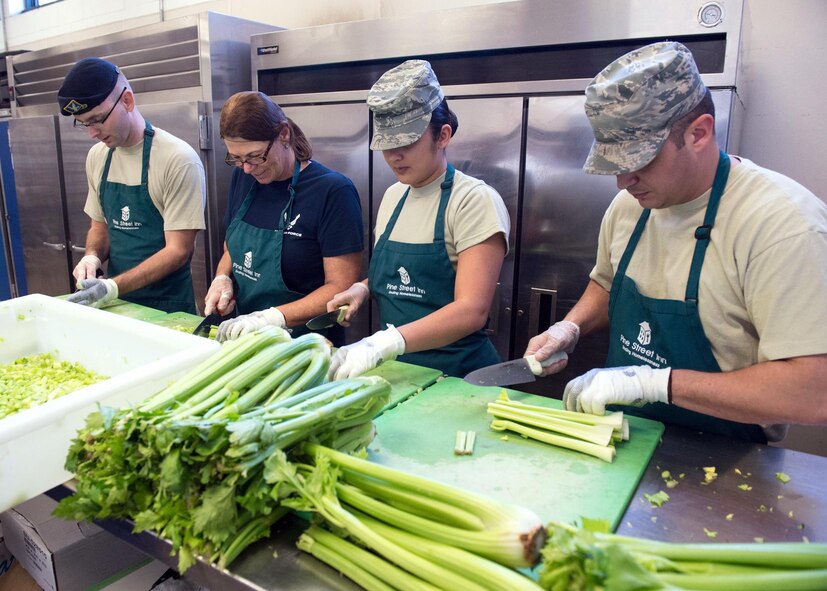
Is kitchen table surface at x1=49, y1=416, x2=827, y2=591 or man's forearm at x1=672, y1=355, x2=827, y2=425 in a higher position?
man's forearm at x1=672, y1=355, x2=827, y2=425

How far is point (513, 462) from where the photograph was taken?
1.57 meters

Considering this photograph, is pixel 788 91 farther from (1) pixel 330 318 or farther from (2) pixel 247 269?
(2) pixel 247 269

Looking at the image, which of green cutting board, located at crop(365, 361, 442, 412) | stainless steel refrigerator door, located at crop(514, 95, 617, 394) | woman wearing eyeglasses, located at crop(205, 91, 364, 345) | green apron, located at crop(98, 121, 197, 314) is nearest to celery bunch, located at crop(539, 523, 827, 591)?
green cutting board, located at crop(365, 361, 442, 412)

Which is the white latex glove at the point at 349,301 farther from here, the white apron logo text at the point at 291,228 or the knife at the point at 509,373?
the knife at the point at 509,373

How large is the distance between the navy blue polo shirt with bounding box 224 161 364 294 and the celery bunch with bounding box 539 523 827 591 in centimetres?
205

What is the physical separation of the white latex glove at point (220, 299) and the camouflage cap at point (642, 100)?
6.36ft

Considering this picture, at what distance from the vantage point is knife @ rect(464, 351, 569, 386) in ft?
6.38

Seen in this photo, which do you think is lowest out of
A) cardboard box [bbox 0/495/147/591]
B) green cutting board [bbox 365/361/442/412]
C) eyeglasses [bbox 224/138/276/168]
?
cardboard box [bbox 0/495/147/591]

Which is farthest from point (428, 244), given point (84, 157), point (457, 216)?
point (84, 157)

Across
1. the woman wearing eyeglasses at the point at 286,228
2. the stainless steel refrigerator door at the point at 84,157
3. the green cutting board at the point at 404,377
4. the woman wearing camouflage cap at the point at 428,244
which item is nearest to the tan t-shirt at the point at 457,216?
the woman wearing camouflage cap at the point at 428,244

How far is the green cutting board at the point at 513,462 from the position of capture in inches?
55.2

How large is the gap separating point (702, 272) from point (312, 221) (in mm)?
1716

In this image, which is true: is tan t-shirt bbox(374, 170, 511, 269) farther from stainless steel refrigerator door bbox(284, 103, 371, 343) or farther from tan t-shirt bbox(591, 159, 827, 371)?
stainless steel refrigerator door bbox(284, 103, 371, 343)

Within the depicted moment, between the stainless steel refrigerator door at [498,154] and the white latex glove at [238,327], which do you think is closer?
the white latex glove at [238,327]
